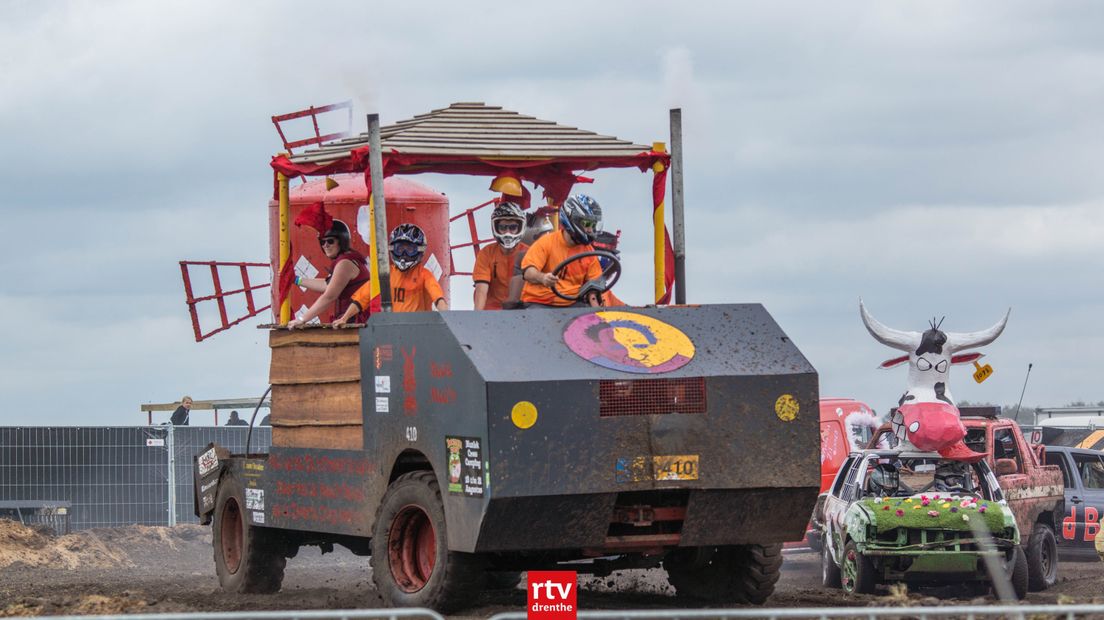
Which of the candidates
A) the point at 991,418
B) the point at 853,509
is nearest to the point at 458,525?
the point at 853,509

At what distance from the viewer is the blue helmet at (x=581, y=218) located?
1240 centimetres

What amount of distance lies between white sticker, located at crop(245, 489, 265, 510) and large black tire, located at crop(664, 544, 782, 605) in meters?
3.26

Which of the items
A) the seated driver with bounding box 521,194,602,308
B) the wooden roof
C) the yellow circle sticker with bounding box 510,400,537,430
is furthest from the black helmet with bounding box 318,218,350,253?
the yellow circle sticker with bounding box 510,400,537,430

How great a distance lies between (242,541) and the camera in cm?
1496

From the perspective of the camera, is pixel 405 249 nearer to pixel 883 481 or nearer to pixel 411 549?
pixel 411 549

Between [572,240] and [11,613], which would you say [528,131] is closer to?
[572,240]

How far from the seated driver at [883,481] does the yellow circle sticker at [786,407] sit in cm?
559

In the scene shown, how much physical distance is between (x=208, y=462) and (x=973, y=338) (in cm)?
719

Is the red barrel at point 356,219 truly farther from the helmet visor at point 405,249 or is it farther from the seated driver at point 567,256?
the seated driver at point 567,256

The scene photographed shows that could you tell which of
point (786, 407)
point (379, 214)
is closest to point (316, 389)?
point (379, 214)

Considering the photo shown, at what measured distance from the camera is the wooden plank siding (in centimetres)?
1239

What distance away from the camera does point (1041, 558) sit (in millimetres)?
18016

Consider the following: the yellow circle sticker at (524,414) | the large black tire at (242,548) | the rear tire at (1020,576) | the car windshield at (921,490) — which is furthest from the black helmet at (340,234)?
the rear tire at (1020,576)

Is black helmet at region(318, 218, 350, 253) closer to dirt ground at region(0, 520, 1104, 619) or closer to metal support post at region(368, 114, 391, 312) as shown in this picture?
metal support post at region(368, 114, 391, 312)
